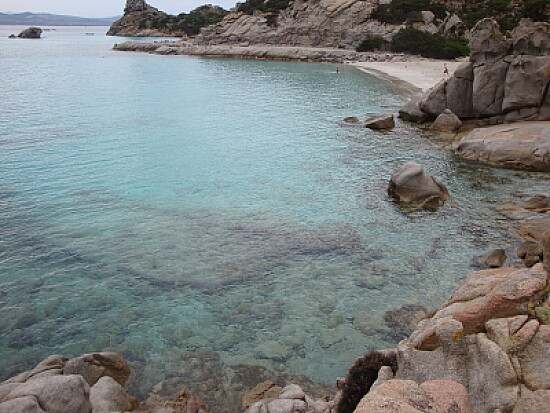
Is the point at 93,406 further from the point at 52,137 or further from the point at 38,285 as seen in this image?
the point at 52,137

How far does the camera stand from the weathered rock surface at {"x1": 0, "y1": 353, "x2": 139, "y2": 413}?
919 centimetres

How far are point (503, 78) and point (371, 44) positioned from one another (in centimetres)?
8094

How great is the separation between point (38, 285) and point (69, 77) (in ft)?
212

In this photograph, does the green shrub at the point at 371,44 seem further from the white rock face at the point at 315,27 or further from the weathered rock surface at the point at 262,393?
the weathered rock surface at the point at 262,393

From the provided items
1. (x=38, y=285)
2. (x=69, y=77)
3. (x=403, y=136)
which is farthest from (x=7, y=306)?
(x=69, y=77)

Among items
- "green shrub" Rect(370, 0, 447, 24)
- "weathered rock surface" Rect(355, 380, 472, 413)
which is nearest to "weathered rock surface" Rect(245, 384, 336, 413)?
"weathered rock surface" Rect(355, 380, 472, 413)

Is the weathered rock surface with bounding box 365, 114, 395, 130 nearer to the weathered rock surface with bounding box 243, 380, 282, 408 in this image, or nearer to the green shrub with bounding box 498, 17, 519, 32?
the weathered rock surface with bounding box 243, 380, 282, 408

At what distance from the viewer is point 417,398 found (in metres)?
6.95

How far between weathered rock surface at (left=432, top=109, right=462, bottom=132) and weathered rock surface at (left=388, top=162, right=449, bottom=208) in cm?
1427

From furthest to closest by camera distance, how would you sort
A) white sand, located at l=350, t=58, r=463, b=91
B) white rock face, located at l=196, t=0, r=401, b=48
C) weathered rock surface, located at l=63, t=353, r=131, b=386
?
1. white rock face, located at l=196, t=0, r=401, b=48
2. white sand, located at l=350, t=58, r=463, b=91
3. weathered rock surface, located at l=63, t=353, r=131, b=386

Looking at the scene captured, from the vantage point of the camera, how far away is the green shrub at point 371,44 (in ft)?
356

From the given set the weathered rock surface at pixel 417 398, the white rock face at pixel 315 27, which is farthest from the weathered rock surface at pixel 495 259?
the white rock face at pixel 315 27

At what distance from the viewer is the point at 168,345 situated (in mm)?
13281

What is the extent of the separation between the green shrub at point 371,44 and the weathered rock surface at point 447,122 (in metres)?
79.1
